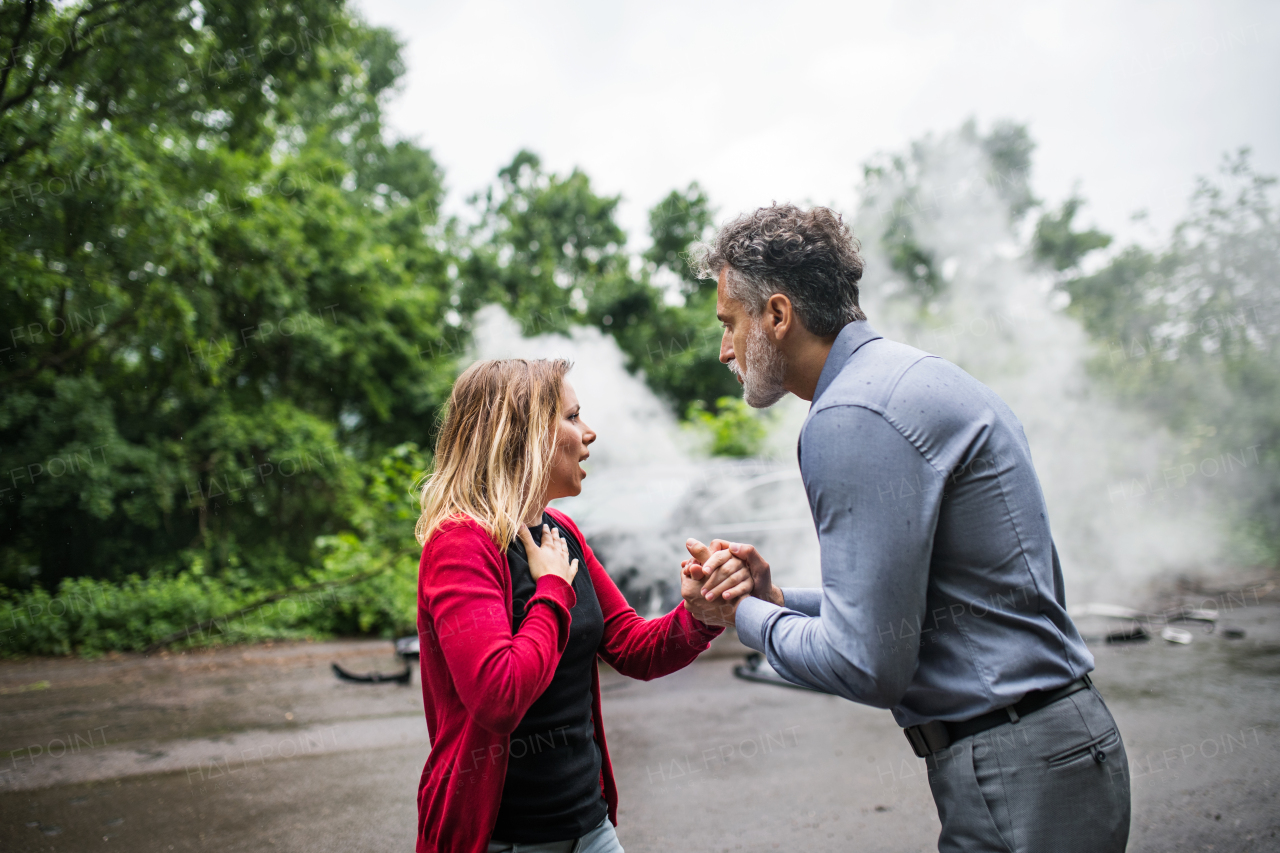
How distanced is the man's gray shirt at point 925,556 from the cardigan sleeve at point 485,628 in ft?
1.57

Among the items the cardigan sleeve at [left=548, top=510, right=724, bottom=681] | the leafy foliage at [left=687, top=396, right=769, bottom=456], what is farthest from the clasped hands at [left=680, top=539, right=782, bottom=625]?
the leafy foliage at [left=687, top=396, right=769, bottom=456]

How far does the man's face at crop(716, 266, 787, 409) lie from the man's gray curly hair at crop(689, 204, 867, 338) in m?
0.03

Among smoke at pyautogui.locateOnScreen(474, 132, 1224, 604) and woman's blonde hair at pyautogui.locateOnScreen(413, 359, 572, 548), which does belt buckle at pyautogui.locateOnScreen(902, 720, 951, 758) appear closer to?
woman's blonde hair at pyautogui.locateOnScreen(413, 359, 572, 548)

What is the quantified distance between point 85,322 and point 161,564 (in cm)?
349

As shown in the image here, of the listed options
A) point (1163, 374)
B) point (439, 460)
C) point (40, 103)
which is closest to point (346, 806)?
point (439, 460)

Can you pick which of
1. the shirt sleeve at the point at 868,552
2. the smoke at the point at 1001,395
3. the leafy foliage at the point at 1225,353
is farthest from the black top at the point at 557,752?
the leafy foliage at the point at 1225,353

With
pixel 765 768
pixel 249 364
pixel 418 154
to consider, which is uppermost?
pixel 418 154

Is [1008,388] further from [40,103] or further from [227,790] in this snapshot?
[40,103]

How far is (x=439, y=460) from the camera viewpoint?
Answer: 6.04 feet

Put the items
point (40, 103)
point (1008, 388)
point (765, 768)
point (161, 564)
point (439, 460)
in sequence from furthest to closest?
point (1008, 388) → point (161, 564) → point (40, 103) → point (765, 768) → point (439, 460)

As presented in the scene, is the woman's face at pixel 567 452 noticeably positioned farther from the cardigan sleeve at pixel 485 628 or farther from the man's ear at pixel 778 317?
the man's ear at pixel 778 317

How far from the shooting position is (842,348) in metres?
1.59

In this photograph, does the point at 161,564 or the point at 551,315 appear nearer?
the point at 161,564

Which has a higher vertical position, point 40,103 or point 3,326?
point 40,103
